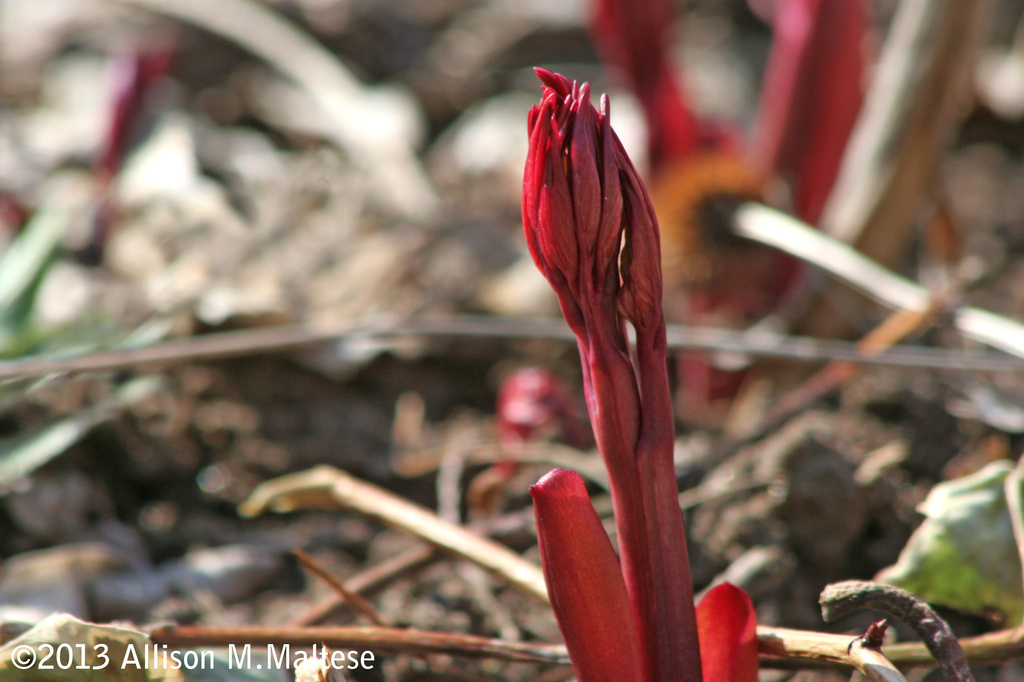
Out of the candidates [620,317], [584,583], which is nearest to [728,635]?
[584,583]

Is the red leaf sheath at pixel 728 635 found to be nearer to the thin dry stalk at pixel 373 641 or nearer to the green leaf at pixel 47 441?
the thin dry stalk at pixel 373 641

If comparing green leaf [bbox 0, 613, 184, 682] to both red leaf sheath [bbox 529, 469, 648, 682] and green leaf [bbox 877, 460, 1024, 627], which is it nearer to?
red leaf sheath [bbox 529, 469, 648, 682]

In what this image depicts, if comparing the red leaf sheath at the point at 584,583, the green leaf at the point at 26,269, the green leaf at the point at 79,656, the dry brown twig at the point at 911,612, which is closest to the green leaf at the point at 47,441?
the green leaf at the point at 26,269

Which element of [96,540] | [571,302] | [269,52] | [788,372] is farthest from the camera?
[269,52]

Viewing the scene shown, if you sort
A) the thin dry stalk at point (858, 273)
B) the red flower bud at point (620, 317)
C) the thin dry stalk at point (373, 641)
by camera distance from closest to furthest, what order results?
the red flower bud at point (620, 317) < the thin dry stalk at point (373, 641) < the thin dry stalk at point (858, 273)

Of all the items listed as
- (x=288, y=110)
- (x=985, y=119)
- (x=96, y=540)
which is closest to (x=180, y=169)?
(x=288, y=110)

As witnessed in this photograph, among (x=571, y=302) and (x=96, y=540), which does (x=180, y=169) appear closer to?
(x=96, y=540)

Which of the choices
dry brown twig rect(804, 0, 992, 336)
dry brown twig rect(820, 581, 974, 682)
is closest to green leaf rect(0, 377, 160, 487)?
dry brown twig rect(820, 581, 974, 682)

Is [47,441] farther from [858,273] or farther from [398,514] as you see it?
[858,273]
